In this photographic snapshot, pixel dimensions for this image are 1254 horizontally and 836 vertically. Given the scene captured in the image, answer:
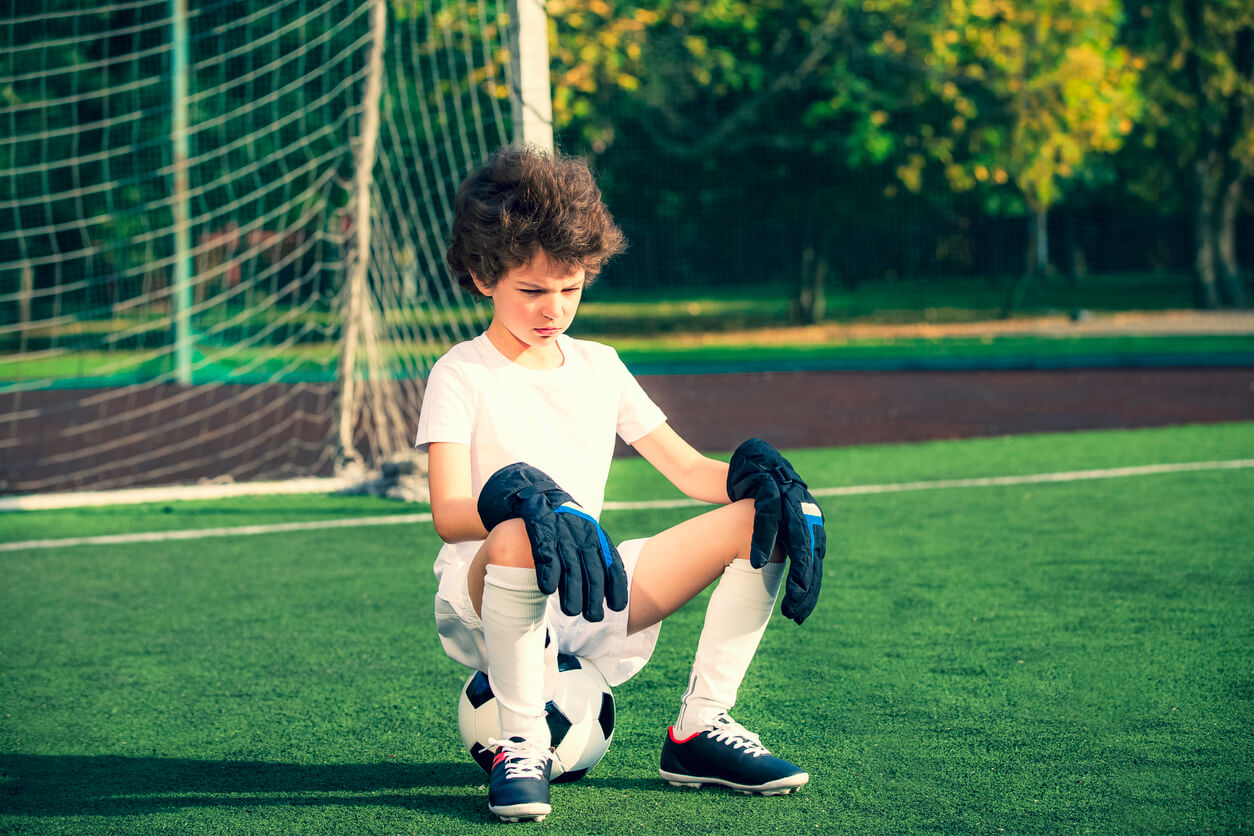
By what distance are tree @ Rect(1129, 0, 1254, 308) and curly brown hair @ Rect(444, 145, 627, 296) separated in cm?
→ 2073

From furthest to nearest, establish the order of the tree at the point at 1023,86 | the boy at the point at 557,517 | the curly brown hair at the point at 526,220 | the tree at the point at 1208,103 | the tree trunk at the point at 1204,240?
the tree trunk at the point at 1204,240 < the tree at the point at 1208,103 < the tree at the point at 1023,86 < the curly brown hair at the point at 526,220 < the boy at the point at 557,517

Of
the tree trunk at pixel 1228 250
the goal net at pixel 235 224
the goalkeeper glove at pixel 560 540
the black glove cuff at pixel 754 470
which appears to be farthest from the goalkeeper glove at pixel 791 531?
the tree trunk at pixel 1228 250

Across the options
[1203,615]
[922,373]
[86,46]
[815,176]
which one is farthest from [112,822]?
[815,176]

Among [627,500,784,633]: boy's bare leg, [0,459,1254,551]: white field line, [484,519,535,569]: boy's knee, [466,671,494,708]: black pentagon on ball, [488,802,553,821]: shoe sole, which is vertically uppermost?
[484,519,535,569]: boy's knee

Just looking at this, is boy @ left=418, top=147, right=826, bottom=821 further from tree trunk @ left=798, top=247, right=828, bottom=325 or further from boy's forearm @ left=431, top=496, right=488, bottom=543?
tree trunk @ left=798, top=247, right=828, bottom=325

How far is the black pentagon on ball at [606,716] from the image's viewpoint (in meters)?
2.58

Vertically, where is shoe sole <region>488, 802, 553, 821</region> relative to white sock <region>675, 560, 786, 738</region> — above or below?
below

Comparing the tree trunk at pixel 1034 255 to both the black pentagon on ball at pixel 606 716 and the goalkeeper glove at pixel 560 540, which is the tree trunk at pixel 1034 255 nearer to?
the black pentagon on ball at pixel 606 716

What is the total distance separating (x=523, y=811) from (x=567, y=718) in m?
0.24

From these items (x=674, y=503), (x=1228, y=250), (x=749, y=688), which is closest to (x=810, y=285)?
(x=1228, y=250)

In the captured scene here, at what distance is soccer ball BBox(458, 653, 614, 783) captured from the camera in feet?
8.23

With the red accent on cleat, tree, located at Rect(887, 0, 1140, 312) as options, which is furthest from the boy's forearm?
tree, located at Rect(887, 0, 1140, 312)

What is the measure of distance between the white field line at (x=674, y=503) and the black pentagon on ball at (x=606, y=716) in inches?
124

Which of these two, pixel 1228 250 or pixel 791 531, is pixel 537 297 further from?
pixel 1228 250
